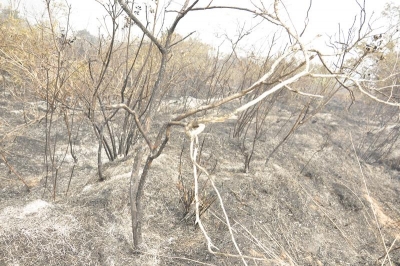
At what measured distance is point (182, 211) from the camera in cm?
239

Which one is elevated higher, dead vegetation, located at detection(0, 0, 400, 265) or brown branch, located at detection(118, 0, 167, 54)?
brown branch, located at detection(118, 0, 167, 54)

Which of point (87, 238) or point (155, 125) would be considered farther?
point (155, 125)

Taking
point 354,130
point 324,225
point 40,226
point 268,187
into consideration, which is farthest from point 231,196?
point 354,130

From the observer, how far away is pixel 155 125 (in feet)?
15.9

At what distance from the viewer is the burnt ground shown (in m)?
1.78

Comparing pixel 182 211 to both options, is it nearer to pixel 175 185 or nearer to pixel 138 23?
pixel 175 185

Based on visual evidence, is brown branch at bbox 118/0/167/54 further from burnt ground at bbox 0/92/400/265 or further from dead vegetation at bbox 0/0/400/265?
burnt ground at bbox 0/92/400/265

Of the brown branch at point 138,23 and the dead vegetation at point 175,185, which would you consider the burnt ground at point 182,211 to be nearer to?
the dead vegetation at point 175,185

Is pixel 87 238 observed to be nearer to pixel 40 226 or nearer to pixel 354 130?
pixel 40 226

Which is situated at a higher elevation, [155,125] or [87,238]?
[155,125]

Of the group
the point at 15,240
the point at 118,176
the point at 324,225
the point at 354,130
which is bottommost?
the point at 324,225

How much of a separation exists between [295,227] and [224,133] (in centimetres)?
251

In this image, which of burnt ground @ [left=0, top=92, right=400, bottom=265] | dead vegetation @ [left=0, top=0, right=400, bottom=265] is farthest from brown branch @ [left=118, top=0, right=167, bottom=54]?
burnt ground @ [left=0, top=92, right=400, bottom=265]

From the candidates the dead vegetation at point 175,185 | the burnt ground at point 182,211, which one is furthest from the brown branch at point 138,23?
the burnt ground at point 182,211
